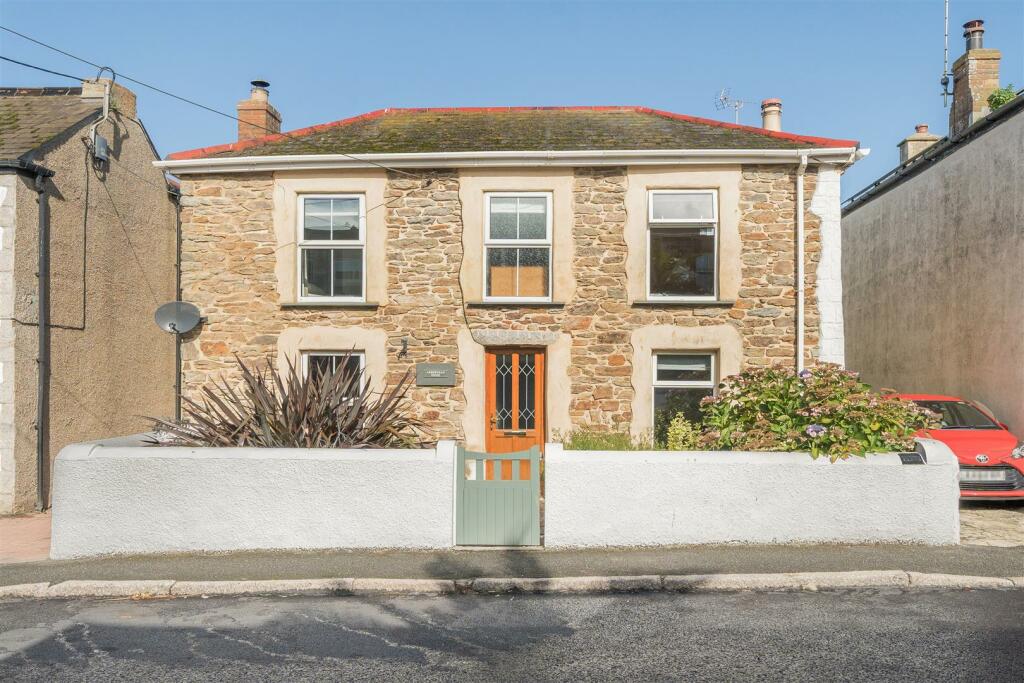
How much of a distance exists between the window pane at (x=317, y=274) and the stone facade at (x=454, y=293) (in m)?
0.41

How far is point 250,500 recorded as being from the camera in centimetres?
767

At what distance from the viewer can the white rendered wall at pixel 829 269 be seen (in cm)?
1170

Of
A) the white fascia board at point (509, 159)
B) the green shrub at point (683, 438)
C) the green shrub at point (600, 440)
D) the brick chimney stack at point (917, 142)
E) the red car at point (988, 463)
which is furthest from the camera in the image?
the brick chimney stack at point (917, 142)

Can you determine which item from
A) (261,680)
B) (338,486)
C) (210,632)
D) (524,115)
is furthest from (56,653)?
(524,115)

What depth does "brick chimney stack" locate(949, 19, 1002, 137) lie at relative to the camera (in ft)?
48.3

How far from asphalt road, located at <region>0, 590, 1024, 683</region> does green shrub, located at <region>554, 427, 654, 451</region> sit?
3.71m

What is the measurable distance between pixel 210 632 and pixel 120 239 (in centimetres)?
974

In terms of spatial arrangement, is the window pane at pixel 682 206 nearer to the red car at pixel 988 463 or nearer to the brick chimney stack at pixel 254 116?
the red car at pixel 988 463

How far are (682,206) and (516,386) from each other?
Answer: 12.5 ft

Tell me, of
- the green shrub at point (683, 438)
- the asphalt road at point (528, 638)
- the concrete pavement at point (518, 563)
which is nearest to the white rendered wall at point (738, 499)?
the concrete pavement at point (518, 563)

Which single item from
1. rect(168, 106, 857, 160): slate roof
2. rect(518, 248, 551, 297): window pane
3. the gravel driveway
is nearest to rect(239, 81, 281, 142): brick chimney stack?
rect(168, 106, 857, 160): slate roof

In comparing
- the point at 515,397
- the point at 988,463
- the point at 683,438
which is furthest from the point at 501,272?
the point at 988,463

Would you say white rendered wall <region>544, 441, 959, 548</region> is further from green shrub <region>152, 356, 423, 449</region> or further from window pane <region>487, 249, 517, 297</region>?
window pane <region>487, 249, 517, 297</region>

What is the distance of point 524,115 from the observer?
13945 mm
